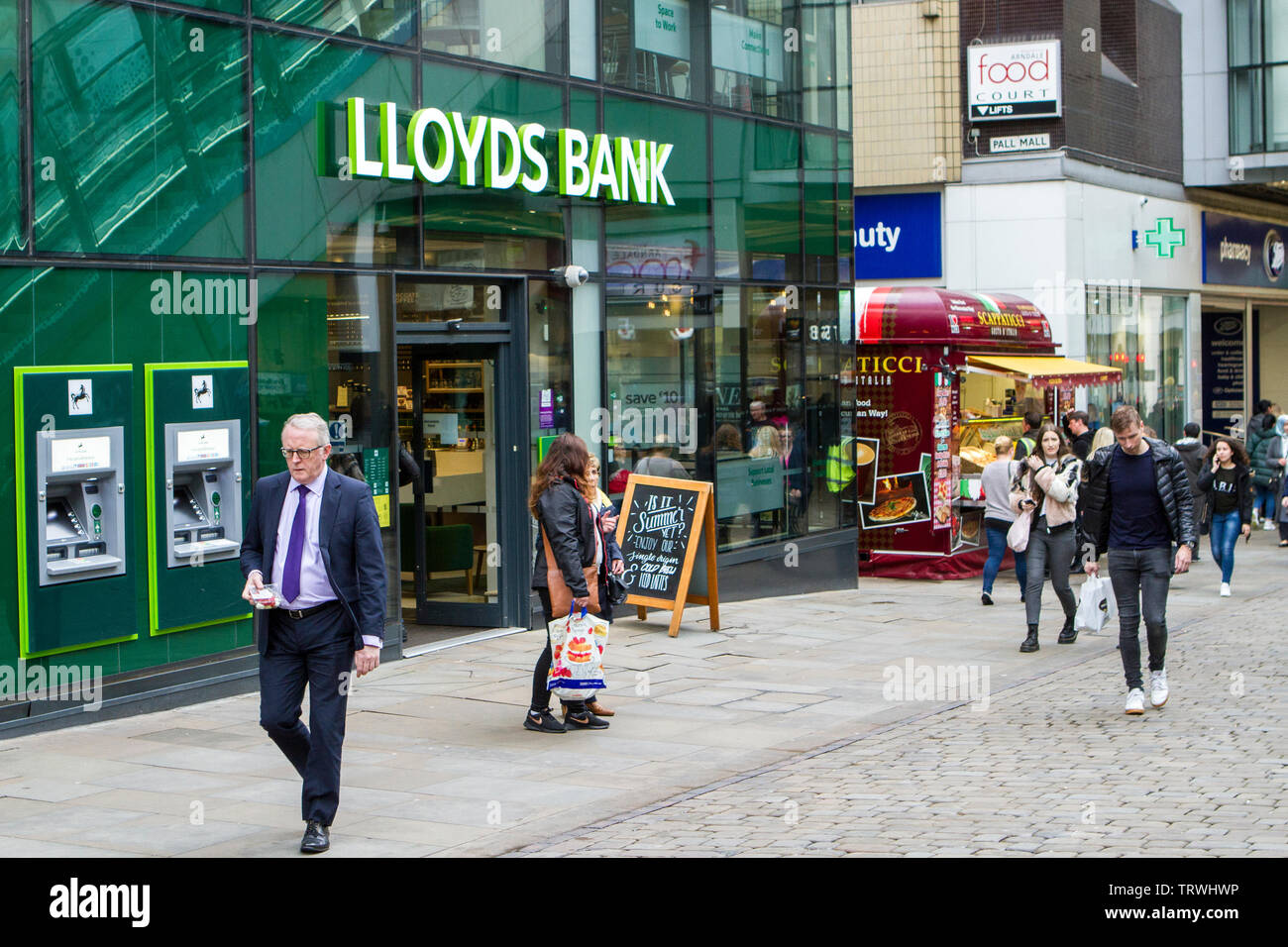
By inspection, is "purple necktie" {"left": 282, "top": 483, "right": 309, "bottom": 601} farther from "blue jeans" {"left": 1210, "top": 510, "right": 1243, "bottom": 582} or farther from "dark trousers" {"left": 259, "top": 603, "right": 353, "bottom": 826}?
"blue jeans" {"left": 1210, "top": 510, "right": 1243, "bottom": 582}

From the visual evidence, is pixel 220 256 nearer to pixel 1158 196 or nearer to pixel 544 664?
pixel 544 664

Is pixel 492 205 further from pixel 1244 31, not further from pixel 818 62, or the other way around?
pixel 1244 31

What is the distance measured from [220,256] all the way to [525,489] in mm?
3653

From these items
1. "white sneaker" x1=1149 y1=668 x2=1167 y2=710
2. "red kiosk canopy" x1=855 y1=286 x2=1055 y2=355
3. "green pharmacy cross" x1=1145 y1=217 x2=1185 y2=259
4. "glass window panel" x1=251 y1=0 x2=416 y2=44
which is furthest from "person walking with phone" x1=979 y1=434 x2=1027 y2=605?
"green pharmacy cross" x1=1145 y1=217 x2=1185 y2=259

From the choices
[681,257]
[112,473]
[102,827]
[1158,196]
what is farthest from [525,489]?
[1158,196]

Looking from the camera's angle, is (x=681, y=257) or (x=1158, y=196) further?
(x=1158, y=196)

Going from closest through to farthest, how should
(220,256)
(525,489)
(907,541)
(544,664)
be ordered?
(544,664), (220,256), (525,489), (907,541)

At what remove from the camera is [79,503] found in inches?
378

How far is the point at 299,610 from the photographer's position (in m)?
6.78

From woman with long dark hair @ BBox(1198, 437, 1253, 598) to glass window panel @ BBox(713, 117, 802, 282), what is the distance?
4.98 m

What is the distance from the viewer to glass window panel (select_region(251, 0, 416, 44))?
35.5ft

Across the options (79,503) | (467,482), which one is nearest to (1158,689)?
(467,482)

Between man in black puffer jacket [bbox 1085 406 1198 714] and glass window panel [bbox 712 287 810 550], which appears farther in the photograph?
glass window panel [bbox 712 287 810 550]

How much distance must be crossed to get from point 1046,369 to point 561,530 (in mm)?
11570
